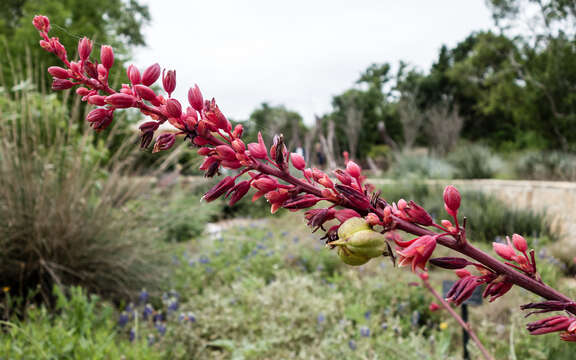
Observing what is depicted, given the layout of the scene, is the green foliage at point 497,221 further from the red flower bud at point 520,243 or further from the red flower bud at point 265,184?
the red flower bud at point 265,184

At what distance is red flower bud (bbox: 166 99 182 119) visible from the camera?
0.38 meters

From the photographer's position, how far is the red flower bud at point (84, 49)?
0.42 metres

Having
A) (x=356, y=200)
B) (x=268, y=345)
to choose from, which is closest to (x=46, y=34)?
(x=356, y=200)

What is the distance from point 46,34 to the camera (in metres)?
0.44

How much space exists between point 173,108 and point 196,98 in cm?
4

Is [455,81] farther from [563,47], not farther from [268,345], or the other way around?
[268,345]

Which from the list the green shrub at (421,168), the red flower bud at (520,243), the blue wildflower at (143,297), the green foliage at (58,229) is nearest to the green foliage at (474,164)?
the green shrub at (421,168)

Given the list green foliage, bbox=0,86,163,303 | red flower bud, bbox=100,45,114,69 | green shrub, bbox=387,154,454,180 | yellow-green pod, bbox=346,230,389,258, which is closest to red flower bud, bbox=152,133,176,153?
red flower bud, bbox=100,45,114,69

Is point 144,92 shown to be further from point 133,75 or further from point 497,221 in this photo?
point 497,221

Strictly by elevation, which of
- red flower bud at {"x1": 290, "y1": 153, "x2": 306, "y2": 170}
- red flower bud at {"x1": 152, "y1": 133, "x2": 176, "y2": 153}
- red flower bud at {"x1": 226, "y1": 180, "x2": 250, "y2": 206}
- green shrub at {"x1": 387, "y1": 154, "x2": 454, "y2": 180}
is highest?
red flower bud at {"x1": 152, "y1": 133, "x2": 176, "y2": 153}

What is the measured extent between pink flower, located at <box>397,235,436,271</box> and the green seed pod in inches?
0.9

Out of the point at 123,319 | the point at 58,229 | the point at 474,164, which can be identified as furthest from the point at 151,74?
the point at 474,164

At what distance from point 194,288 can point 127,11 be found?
17.9 m

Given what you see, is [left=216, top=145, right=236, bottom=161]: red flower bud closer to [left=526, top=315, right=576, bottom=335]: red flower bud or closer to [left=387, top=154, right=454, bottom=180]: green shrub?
[left=526, top=315, right=576, bottom=335]: red flower bud
